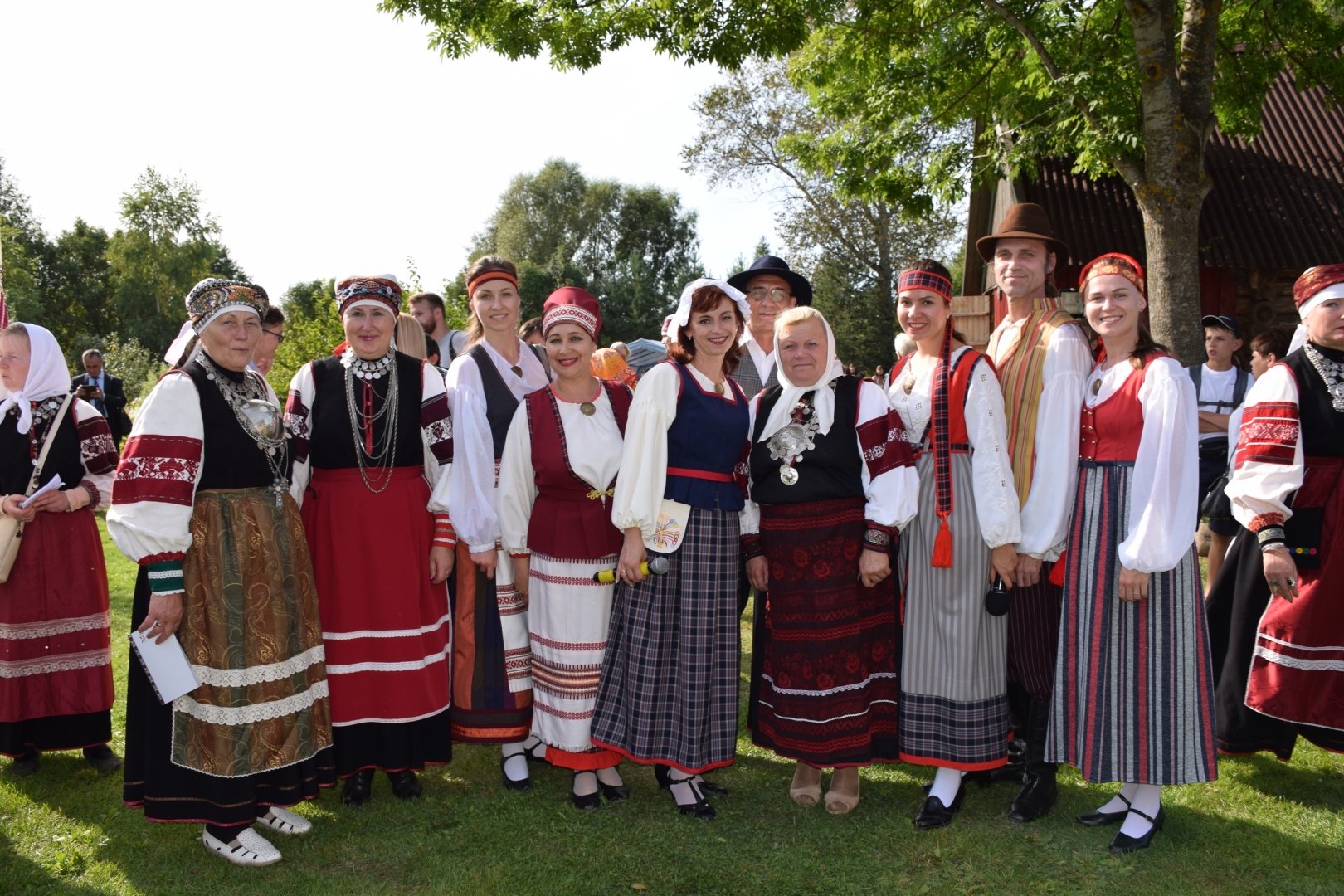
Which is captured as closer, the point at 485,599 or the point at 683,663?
the point at 683,663

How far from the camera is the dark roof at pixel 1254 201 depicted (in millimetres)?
10531

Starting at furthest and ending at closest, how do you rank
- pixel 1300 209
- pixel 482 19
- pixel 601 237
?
pixel 601 237 < pixel 1300 209 < pixel 482 19

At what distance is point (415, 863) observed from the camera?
2.98m

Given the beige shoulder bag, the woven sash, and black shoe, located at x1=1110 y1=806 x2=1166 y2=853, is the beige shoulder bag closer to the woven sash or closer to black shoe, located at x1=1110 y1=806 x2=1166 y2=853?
Result: the woven sash

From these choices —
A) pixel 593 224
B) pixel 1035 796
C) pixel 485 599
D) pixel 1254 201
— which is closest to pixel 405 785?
pixel 485 599

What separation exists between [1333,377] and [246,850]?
4135 millimetres

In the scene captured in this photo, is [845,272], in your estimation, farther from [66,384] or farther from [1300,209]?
[66,384]

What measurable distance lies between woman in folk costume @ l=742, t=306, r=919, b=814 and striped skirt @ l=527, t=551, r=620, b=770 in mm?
650

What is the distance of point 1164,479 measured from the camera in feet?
9.37

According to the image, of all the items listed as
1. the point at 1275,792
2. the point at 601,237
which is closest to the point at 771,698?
the point at 1275,792

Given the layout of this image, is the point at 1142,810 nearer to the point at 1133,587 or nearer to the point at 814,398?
the point at 1133,587

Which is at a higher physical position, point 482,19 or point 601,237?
point 601,237

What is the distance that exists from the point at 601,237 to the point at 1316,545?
34.2m

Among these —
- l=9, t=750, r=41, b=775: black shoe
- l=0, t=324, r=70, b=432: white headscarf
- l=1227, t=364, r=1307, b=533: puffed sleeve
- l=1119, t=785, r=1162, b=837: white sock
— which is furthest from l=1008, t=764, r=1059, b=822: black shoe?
l=0, t=324, r=70, b=432: white headscarf
